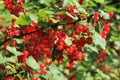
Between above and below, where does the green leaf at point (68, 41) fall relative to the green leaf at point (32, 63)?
above

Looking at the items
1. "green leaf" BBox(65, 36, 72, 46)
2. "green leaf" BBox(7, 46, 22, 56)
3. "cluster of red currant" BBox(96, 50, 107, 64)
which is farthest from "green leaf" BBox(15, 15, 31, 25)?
"cluster of red currant" BBox(96, 50, 107, 64)

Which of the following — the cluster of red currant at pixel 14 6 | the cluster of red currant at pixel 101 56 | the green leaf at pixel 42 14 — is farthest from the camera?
the cluster of red currant at pixel 101 56

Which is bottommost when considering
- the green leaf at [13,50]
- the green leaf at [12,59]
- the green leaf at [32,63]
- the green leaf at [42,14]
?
the green leaf at [32,63]

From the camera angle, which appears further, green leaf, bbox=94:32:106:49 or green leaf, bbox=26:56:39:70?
green leaf, bbox=26:56:39:70

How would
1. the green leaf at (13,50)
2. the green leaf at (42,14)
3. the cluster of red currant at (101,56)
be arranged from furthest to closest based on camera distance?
the cluster of red currant at (101,56), the green leaf at (13,50), the green leaf at (42,14)

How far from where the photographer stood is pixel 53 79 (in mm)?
4223

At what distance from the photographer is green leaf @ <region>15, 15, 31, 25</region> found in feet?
11.4

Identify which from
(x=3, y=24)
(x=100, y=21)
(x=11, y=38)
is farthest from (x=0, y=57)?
(x=100, y=21)

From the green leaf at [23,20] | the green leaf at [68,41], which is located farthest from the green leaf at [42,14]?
the green leaf at [68,41]

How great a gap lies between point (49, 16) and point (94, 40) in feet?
1.70

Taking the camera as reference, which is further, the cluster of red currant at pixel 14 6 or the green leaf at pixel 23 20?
the cluster of red currant at pixel 14 6

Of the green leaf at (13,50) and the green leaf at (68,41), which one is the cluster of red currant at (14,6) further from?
the green leaf at (68,41)

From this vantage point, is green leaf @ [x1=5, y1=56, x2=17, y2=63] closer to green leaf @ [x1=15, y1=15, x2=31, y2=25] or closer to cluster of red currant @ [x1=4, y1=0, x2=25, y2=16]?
green leaf @ [x1=15, y1=15, x2=31, y2=25]

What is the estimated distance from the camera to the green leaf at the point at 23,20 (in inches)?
137
